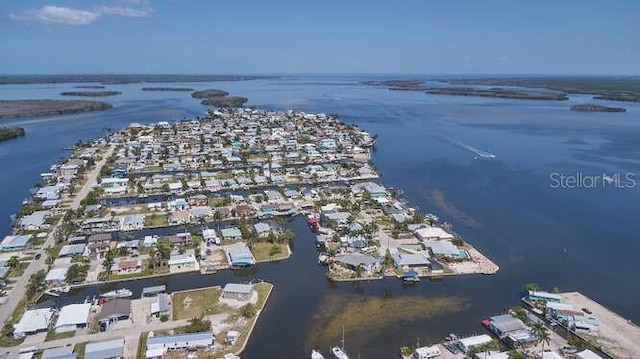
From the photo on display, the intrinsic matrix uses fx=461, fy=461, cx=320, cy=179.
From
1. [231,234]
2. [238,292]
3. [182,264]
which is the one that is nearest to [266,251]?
[231,234]

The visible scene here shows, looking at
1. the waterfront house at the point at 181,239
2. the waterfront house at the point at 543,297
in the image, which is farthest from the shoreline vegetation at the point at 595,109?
the waterfront house at the point at 181,239

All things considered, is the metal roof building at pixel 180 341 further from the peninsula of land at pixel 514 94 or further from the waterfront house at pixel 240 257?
the peninsula of land at pixel 514 94

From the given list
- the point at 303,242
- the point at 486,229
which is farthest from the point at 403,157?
the point at 303,242

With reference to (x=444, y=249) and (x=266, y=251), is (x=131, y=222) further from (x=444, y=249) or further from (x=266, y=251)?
(x=444, y=249)

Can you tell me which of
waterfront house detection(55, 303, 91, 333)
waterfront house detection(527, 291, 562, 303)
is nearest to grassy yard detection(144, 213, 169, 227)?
waterfront house detection(55, 303, 91, 333)

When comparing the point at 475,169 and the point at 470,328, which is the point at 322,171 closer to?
the point at 475,169

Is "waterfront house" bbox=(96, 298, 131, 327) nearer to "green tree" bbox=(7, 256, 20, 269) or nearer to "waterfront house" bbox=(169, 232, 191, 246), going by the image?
"waterfront house" bbox=(169, 232, 191, 246)
